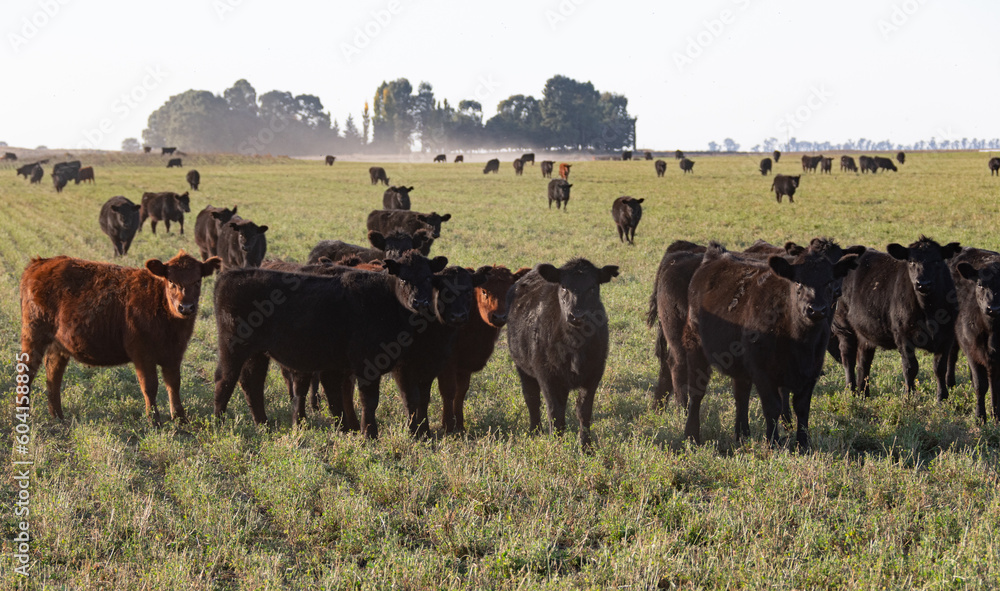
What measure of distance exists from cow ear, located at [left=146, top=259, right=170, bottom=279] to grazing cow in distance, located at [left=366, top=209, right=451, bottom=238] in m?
9.21

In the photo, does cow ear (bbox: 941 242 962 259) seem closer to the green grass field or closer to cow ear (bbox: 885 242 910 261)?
cow ear (bbox: 885 242 910 261)

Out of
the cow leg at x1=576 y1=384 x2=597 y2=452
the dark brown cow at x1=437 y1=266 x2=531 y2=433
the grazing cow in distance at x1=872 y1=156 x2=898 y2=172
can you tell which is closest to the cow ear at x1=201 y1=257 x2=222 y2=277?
the dark brown cow at x1=437 y1=266 x2=531 y2=433

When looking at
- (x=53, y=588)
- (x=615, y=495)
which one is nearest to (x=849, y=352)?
(x=615, y=495)

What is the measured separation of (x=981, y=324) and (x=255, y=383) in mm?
6735

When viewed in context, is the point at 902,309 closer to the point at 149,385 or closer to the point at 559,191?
the point at 149,385

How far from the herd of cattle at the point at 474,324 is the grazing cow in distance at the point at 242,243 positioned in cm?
622

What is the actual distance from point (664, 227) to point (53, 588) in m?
22.3

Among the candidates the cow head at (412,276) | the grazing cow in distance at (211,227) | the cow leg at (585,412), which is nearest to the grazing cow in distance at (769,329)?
the cow leg at (585,412)

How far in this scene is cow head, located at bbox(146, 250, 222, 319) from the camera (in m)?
6.67

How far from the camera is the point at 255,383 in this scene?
6.85 meters

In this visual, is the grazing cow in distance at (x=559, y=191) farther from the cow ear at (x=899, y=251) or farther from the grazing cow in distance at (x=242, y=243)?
the cow ear at (x=899, y=251)

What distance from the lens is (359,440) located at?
6.21 meters

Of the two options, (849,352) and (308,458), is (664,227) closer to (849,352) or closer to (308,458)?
(849,352)

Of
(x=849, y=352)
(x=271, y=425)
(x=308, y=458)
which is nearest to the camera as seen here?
(x=308, y=458)
